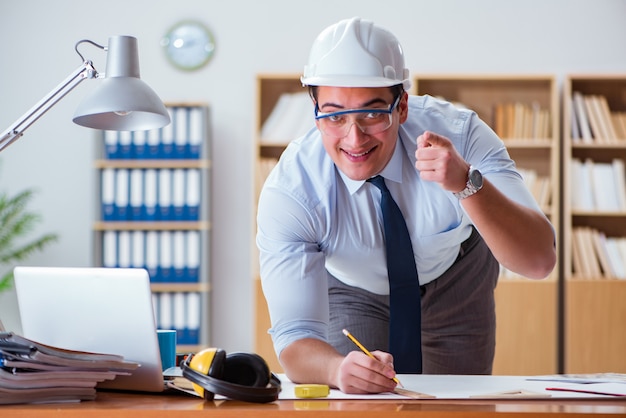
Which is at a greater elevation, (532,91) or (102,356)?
(532,91)

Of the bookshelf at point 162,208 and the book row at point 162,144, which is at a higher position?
the book row at point 162,144

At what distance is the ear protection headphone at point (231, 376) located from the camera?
1350 millimetres

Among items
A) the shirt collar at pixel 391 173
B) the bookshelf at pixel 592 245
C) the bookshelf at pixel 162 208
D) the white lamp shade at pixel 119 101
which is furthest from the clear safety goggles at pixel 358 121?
the bookshelf at pixel 592 245

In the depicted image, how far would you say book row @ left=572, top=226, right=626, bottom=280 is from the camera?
479cm

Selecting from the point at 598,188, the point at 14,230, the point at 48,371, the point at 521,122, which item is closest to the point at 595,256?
the point at 598,188

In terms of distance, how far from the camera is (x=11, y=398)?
1349mm

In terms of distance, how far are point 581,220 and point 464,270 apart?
9.59 feet

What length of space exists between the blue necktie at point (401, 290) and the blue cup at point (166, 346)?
57 cm

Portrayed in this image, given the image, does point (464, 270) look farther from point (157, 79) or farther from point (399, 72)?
point (157, 79)

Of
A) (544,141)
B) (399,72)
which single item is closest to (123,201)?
(544,141)

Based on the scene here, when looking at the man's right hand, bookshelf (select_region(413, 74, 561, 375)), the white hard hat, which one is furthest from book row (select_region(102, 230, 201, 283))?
the man's right hand

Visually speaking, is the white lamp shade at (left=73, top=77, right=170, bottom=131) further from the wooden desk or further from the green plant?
the green plant

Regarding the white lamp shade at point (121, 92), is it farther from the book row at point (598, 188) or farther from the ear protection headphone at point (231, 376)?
the book row at point (598, 188)

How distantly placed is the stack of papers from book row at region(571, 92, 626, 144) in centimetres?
389
